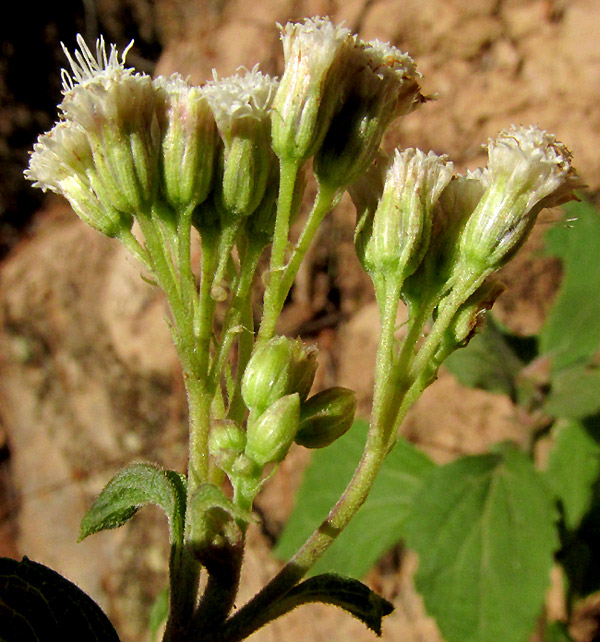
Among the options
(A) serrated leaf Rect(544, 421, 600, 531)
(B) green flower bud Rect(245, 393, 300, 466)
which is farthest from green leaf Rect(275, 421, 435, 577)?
(B) green flower bud Rect(245, 393, 300, 466)

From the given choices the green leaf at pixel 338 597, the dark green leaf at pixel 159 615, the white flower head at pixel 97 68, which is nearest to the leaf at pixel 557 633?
the dark green leaf at pixel 159 615

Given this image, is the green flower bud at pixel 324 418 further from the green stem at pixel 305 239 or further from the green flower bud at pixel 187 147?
the green flower bud at pixel 187 147

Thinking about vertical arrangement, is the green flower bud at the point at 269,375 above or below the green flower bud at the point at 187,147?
below

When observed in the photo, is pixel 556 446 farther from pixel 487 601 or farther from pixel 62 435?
pixel 62 435

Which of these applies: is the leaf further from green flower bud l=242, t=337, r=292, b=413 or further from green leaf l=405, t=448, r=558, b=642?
green flower bud l=242, t=337, r=292, b=413

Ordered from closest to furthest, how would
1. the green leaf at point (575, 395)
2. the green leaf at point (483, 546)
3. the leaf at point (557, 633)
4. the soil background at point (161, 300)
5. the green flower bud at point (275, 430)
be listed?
the green flower bud at point (275, 430), the green leaf at point (483, 546), the green leaf at point (575, 395), the leaf at point (557, 633), the soil background at point (161, 300)

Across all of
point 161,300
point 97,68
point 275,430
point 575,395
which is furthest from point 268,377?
point 161,300
